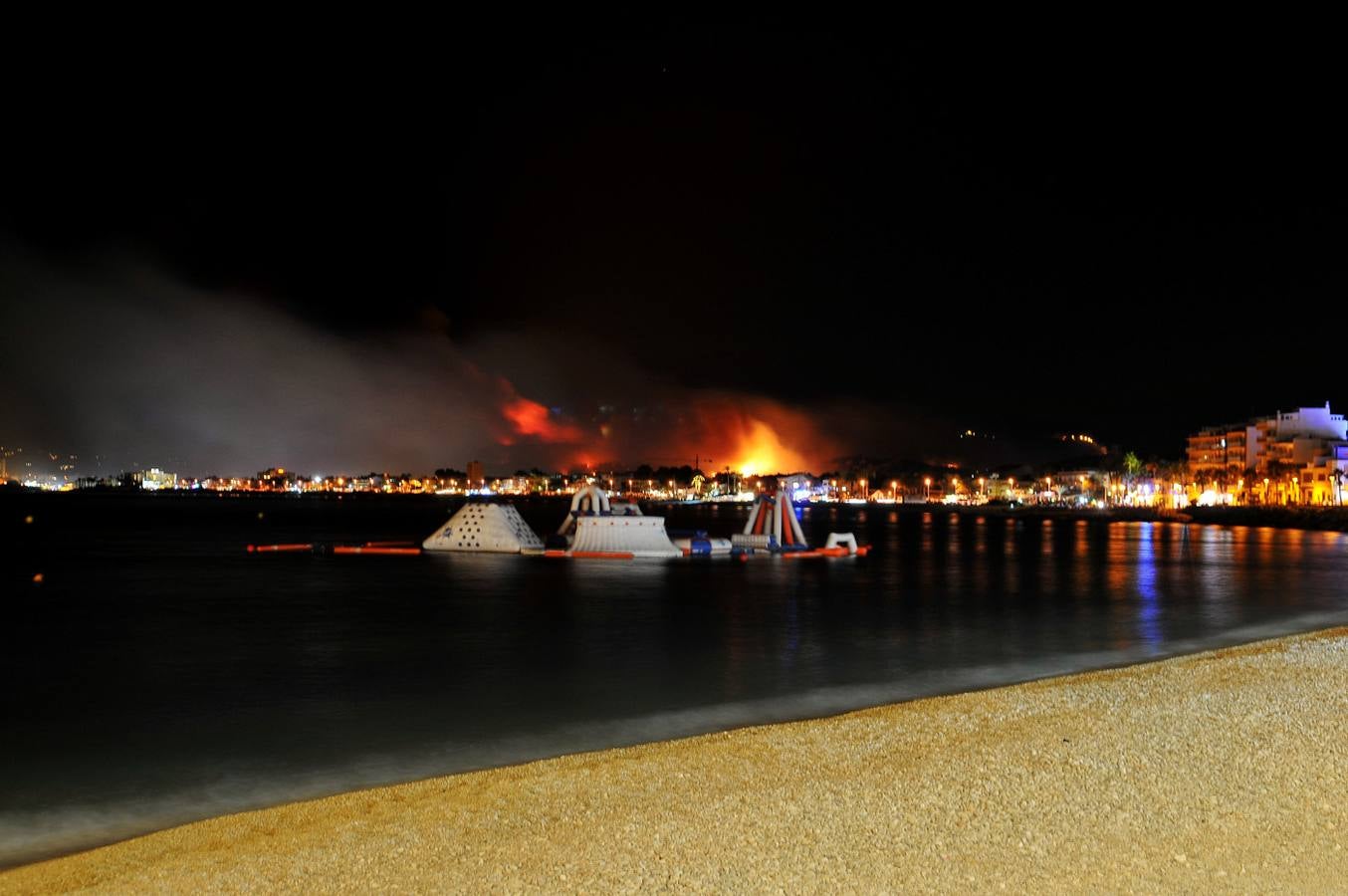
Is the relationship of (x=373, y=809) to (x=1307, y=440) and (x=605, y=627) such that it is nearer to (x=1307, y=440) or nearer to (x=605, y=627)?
(x=605, y=627)

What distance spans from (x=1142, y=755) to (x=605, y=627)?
50.3ft

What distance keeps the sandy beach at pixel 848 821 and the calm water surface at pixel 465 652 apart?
199 centimetres

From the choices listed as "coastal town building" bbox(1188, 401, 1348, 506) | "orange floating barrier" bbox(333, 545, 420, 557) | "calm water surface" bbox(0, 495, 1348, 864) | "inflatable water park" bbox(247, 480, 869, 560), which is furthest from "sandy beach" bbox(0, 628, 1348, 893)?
"coastal town building" bbox(1188, 401, 1348, 506)

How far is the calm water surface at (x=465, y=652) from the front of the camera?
10.9 m

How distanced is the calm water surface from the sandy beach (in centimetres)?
199

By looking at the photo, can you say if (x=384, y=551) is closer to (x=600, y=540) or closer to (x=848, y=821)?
(x=600, y=540)

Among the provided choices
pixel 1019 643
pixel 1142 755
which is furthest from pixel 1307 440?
pixel 1142 755

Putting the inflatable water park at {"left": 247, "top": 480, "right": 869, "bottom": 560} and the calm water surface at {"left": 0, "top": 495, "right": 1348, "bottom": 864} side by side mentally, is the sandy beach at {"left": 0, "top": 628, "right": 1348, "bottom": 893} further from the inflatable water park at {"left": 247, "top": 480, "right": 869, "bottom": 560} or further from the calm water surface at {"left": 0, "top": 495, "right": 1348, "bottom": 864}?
the inflatable water park at {"left": 247, "top": 480, "right": 869, "bottom": 560}

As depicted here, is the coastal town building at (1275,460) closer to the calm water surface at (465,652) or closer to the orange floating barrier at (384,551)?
the calm water surface at (465,652)

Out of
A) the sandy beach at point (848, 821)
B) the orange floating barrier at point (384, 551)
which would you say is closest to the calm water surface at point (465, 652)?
the sandy beach at point (848, 821)

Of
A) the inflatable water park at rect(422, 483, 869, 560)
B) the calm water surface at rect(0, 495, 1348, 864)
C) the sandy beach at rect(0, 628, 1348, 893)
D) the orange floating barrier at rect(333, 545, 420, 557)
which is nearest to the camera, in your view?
the sandy beach at rect(0, 628, 1348, 893)

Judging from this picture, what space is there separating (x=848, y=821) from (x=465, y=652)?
13.4m

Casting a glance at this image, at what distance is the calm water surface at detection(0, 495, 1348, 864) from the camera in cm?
1093

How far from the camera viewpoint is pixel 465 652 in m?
19.3
